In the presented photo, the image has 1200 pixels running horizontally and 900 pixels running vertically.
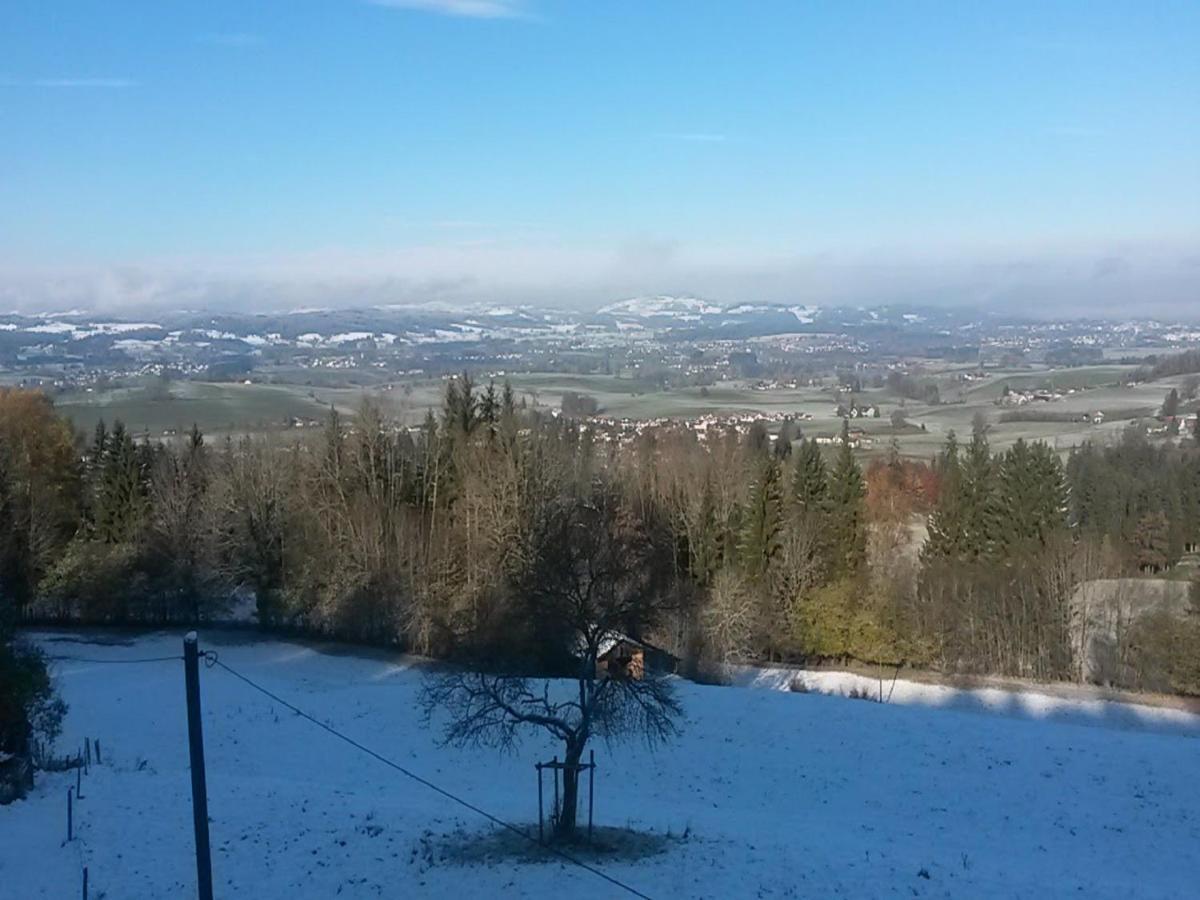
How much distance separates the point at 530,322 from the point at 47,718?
15997 cm

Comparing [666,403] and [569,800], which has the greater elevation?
[666,403]

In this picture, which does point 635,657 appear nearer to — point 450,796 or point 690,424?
point 450,796

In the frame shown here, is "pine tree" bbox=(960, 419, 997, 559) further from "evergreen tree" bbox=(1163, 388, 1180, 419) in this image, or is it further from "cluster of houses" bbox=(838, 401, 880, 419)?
"evergreen tree" bbox=(1163, 388, 1180, 419)

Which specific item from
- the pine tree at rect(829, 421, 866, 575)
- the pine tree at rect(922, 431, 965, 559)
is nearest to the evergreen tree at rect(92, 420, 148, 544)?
the pine tree at rect(829, 421, 866, 575)

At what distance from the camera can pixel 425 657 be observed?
37.0m

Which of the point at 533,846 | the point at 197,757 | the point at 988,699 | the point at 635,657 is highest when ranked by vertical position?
the point at 197,757

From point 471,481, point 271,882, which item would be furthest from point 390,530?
point 271,882

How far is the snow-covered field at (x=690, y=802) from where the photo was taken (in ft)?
48.2

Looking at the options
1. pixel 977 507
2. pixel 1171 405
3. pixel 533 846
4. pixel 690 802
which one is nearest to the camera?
pixel 533 846

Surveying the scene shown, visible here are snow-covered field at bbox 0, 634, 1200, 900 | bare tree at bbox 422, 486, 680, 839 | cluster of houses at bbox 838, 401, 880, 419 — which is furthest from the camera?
cluster of houses at bbox 838, 401, 880, 419

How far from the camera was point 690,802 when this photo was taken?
67.2 feet

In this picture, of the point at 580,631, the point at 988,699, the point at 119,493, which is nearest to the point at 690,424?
the point at 119,493

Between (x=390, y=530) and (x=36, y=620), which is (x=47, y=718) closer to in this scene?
(x=390, y=530)

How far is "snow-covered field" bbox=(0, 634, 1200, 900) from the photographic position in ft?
48.2
